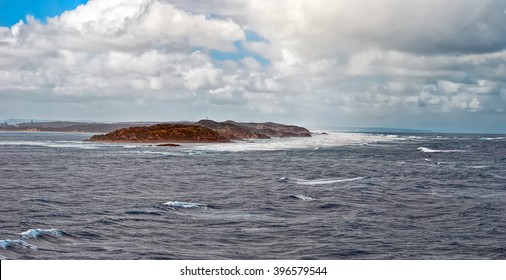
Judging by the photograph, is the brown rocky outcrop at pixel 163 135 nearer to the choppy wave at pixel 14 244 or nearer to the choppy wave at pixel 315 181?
the choppy wave at pixel 315 181

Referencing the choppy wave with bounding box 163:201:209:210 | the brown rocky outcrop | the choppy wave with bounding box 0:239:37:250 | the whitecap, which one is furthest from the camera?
the brown rocky outcrop

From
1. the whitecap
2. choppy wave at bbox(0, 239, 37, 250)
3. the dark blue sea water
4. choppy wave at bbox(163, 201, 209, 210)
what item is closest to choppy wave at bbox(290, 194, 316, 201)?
the dark blue sea water

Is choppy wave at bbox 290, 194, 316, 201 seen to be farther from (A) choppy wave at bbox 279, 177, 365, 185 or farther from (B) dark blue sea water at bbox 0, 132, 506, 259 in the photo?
(A) choppy wave at bbox 279, 177, 365, 185

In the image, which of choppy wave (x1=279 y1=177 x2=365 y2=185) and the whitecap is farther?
choppy wave (x1=279 y1=177 x2=365 y2=185)

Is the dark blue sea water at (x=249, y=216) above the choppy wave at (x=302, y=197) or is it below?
below

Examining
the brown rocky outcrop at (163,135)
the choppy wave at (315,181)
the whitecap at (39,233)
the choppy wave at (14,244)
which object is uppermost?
the brown rocky outcrop at (163,135)

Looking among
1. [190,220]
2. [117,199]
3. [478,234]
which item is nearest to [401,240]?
[478,234]

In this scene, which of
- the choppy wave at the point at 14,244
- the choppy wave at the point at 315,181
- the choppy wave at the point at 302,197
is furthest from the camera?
the choppy wave at the point at 315,181

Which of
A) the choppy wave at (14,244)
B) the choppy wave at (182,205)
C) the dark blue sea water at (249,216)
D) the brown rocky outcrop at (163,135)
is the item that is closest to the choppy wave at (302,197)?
the dark blue sea water at (249,216)

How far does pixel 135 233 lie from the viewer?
90.2 ft

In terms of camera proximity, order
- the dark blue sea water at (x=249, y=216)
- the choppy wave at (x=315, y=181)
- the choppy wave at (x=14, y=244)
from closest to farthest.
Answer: the choppy wave at (x=14, y=244), the dark blue sea water at (x=249, y=216), the choppy wave at (x=315, y=181)

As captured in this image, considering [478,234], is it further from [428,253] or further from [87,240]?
[87,240]

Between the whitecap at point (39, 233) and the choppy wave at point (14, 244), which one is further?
the whitecap at point (39, 233)
